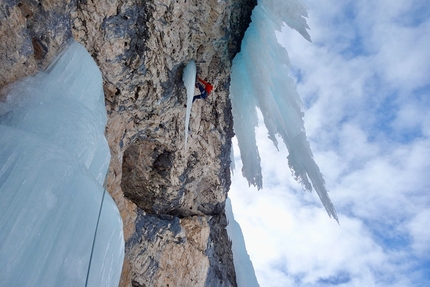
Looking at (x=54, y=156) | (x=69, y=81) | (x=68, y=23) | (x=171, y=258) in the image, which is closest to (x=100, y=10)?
(x=68, y=23)

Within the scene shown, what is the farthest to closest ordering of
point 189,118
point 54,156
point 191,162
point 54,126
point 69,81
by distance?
point 191,162 → point 189,118 → point 69,81 → point 54,126 → point 54,156

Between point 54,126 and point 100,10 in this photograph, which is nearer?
point 54,126

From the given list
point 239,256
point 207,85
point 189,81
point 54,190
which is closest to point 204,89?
point 207,85

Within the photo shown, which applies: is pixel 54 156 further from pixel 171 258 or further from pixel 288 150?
pixel 288 150

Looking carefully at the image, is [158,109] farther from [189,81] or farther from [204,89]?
[204,89]

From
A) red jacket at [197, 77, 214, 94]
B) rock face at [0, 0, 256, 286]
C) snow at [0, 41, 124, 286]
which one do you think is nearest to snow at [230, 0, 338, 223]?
rock face at [0, 0, 256, 286]

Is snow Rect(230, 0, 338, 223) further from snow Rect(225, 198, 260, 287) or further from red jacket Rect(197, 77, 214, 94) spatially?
snow Rect(225, 198, 260, 287)

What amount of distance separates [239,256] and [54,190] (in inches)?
219

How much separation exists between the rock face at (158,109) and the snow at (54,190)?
1.03 ft

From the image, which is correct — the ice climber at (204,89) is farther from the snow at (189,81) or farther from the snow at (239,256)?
the snow at (239,256)

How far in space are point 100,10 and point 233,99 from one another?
8.85 feet

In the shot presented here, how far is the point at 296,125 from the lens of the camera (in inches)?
226

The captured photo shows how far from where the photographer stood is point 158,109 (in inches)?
186

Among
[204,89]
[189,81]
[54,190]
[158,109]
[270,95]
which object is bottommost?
[54,190]
